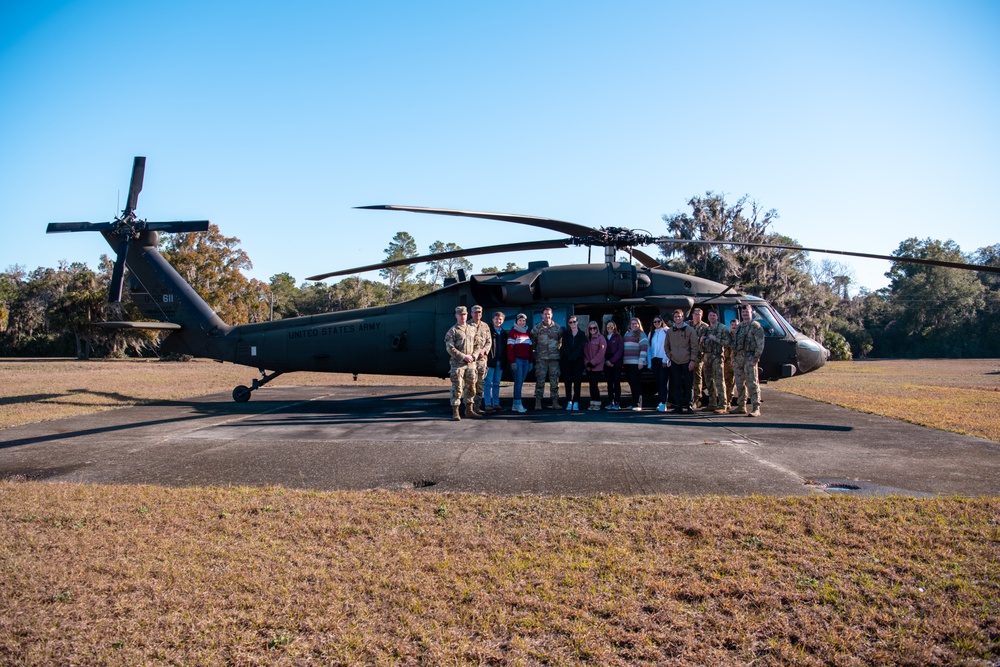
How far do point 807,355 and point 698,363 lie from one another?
8.42ft

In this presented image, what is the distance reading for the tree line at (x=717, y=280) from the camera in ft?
107

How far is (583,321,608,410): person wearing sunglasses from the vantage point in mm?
11516

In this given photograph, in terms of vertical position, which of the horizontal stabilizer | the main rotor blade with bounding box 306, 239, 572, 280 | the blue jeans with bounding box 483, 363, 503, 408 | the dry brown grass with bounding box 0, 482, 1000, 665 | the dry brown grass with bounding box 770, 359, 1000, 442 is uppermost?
the main rotor blade with bounding box 306, 239, 572, 280

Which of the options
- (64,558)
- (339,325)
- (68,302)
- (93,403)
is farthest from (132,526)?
(68,302)

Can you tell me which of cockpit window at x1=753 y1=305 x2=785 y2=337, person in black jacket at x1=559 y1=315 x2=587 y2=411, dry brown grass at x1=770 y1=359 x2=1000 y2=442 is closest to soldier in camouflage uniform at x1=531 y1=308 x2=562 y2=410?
person in black jacket at x1=559 y1=315 x2=587 y2=411

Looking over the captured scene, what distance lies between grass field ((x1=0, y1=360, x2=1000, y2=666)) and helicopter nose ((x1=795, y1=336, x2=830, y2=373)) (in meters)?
7.21

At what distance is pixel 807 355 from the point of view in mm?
12281

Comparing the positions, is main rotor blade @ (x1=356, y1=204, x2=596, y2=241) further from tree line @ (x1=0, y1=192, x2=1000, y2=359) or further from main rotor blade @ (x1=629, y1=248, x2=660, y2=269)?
tree line @ (x1=0, y1=192, x2=1000, y2=359)

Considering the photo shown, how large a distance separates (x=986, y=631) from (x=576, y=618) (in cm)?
209

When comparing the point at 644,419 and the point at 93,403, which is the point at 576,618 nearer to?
the point at 644,419

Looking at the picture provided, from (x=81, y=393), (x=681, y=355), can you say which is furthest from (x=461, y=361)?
(x=81, y=393)

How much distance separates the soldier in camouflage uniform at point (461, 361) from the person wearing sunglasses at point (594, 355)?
230 cm

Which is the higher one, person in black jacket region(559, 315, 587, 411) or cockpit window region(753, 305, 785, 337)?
cockpit window region(753, 305, 785, 337)

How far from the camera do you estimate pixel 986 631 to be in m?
3.18
